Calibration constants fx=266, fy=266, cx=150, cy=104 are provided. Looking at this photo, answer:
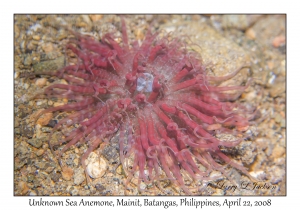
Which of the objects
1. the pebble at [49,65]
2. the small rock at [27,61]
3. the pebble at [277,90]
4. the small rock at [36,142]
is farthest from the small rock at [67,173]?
the pebble at [277,90]

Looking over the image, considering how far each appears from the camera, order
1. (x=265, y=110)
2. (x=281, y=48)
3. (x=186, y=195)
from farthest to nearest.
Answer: (x=281, y=48) → (x=265, y=110) → (x=186, y=195)

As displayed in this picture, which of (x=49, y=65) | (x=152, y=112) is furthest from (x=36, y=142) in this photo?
(x=152, y=112)

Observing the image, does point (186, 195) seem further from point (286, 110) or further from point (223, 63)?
point (286, 110)

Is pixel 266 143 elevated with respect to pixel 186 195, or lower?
elevated

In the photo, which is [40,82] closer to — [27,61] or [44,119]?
[27,61]

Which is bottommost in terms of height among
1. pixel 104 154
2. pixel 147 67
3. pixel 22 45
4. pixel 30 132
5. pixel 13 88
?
pixel 104 154

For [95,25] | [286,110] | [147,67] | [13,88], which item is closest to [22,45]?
[13,88]

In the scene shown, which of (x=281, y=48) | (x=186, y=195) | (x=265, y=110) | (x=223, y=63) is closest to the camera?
(x=186, y=195)

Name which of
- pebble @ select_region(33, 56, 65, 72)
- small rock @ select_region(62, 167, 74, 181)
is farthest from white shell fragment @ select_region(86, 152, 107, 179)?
pebble @ select_region(33, 56, 65, 72)
